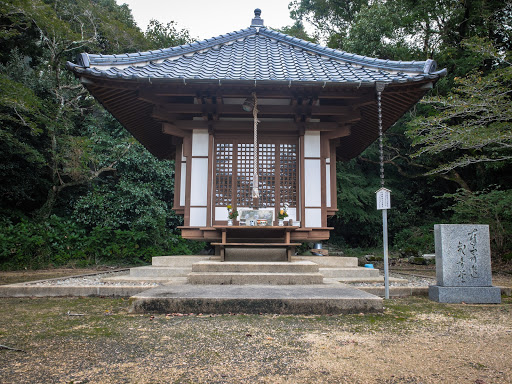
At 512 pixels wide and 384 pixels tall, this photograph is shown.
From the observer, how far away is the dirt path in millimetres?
2209

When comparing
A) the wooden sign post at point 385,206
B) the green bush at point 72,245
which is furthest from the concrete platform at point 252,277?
the green bush at point 72,245

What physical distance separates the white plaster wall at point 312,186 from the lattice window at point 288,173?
279 millimetres

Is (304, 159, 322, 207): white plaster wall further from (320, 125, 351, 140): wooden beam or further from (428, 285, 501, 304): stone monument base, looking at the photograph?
(428, 285, 501, 304): stone monument base

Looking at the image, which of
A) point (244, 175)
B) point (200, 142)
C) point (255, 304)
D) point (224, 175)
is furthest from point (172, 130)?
point (255, 304)

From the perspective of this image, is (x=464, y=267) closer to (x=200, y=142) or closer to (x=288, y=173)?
(x=288, y=173)

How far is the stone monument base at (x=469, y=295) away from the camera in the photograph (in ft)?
16.7

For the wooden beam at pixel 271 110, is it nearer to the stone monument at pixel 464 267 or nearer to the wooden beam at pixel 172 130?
the wooden beam at pixel 172 130

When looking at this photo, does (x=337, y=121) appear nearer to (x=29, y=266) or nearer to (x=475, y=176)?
(x=29, y=266)

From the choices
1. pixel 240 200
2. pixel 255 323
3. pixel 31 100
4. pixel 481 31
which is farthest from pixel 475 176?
pixel 31 100

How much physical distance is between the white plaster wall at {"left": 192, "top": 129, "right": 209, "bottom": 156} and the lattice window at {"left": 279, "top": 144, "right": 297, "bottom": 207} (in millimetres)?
1606

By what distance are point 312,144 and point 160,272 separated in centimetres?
405

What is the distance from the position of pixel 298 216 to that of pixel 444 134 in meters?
6.53

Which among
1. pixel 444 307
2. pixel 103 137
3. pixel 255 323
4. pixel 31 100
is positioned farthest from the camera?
pixel 103 137

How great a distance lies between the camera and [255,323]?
3.48 m
